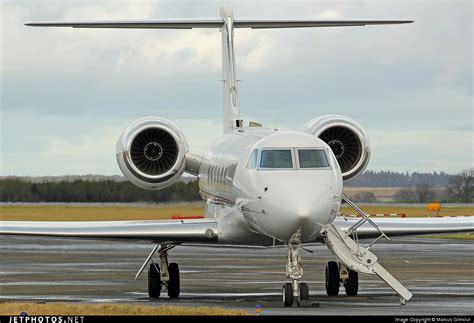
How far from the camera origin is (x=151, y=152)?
25.3 meters

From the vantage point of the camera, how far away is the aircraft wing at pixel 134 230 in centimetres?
2175

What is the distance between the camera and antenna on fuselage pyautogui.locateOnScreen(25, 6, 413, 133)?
26984 millimetres

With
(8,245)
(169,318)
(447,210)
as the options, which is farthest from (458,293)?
(447,210)

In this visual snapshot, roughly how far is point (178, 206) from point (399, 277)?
19157 millimetres

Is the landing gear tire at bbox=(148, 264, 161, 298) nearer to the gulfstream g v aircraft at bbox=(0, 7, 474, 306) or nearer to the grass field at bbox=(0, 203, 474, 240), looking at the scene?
the gulfstream g v aircraft at bbox=(0, 7, 474, 306)

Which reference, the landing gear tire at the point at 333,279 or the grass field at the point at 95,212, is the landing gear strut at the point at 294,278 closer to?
the landing gear tire at the point at 333,279

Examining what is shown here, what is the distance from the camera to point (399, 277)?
27078 millimetres

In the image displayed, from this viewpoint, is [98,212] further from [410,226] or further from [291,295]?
[291,295]

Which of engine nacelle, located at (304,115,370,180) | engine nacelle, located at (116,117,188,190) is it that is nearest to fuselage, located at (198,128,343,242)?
engine nacelle, located at (304,115,370,180)

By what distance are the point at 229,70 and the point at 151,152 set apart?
14.3 feet

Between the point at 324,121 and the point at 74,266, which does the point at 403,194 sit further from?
the point at 324,121

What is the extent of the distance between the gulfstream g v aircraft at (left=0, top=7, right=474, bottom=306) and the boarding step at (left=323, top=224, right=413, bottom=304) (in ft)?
0.07

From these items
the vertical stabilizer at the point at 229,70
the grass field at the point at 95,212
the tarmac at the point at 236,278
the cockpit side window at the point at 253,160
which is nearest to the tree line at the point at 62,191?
the grass field at the point at 95,212

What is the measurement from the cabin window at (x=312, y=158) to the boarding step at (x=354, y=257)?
1.10 meters
